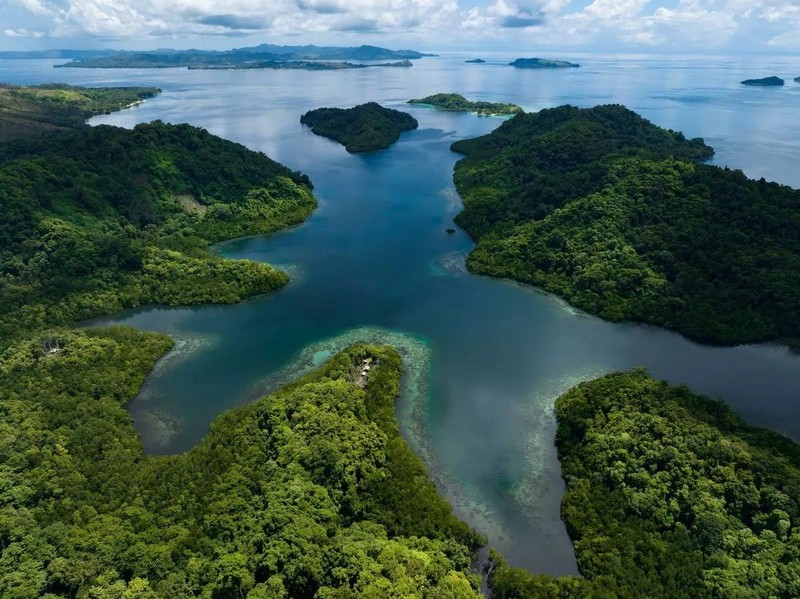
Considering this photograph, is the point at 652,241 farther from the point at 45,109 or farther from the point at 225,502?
the point at 45,109

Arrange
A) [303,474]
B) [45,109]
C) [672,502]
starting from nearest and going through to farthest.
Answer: [672,502], [303,474], [45,109]

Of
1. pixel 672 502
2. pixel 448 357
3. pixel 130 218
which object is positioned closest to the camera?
pixel 672 502

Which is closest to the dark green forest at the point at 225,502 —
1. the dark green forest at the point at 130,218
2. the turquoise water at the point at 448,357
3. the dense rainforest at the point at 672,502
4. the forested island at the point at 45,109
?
the turquoise water at the point at 448,357

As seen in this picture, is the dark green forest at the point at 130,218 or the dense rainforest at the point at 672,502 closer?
the dense rainforest at the point at 672,502

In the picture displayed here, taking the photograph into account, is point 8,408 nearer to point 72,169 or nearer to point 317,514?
point 317,514

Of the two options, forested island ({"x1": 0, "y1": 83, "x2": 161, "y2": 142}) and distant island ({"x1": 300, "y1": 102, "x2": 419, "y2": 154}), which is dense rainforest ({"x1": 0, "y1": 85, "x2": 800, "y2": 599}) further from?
distant island ({"x1": 300, "y1": 102, "x2": 419, "y2": 154})

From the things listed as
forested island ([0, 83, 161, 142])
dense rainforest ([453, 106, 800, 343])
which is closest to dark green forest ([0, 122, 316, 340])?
dense rainforest ([453, 106, 800, 343])

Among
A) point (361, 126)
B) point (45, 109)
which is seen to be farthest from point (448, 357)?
point (45, 109)

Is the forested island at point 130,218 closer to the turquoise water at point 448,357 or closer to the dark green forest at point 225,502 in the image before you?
the turquoise water at point 448,357
